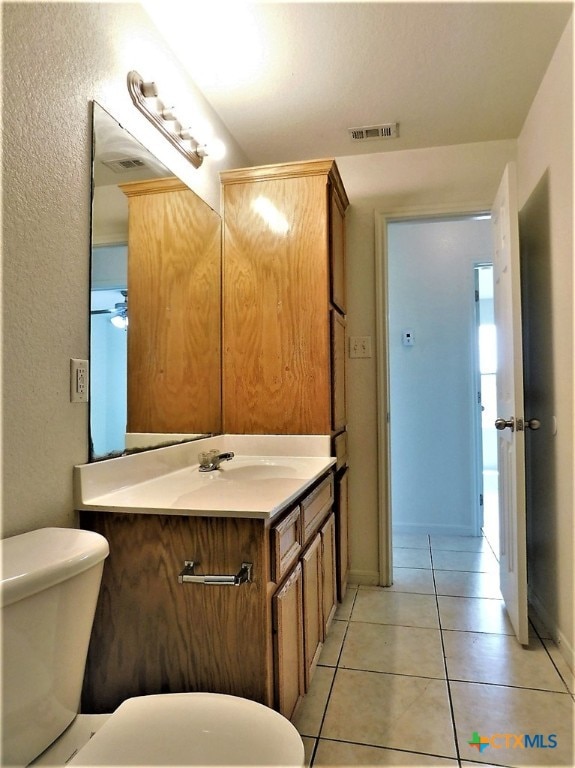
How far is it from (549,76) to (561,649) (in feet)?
7.69

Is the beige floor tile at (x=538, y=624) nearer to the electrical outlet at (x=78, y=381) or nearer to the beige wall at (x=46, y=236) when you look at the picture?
the beige wall at (x=46, y=236)

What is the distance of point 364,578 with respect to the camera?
2568 mm

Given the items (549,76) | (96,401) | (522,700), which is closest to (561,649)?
(522,700)

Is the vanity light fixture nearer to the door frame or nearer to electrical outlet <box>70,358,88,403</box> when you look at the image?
electrical outlet <box>70,358,88,403</box>

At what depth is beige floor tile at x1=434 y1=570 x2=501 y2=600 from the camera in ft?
7.95

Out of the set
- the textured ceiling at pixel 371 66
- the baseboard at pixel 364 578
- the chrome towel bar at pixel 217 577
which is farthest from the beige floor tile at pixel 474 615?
the textured ceiling at pixel 371 66

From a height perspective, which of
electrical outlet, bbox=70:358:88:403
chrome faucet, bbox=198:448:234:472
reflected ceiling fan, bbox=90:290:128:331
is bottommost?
chrome faucet, bbox=198:448:234:472

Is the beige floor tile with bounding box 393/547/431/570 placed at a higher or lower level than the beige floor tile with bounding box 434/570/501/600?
lower

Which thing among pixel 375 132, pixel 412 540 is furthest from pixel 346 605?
pixel 375 132

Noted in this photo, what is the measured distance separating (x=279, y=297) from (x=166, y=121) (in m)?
0.85

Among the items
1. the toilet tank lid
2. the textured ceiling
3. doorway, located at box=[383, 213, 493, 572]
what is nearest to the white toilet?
the toilet tank lid

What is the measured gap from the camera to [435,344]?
3559mm

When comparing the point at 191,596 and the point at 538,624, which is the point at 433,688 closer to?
the point at 538,624

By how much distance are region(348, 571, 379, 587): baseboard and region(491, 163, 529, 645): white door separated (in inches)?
25.4
